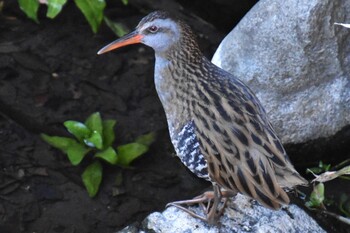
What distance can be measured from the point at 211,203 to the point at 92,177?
3.39 feet

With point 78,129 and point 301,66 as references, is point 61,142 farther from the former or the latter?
point 301,66

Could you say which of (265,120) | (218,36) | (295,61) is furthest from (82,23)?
(265,120)

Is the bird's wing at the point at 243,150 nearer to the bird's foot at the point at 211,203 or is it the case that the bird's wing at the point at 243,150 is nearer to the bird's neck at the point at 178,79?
the bird's neck at the point at 178,79

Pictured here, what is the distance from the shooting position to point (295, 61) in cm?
561

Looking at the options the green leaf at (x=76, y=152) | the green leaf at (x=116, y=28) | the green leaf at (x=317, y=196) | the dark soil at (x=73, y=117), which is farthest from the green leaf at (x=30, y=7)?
the green leaf at (x=317, y=196)

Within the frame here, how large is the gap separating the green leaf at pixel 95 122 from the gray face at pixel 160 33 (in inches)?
38.5

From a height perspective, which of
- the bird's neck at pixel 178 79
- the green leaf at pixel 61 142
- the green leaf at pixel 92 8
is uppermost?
the bird's neck at pixel 178 79

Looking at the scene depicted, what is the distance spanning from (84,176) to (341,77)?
1816 mm

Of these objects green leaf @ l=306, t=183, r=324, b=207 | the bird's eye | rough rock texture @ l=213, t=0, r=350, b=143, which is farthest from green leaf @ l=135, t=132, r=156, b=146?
green leaf @ l=306, t=183, r=324, b=207

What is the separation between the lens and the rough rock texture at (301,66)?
18.2 ft

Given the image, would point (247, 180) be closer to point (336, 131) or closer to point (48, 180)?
point (336, 131)

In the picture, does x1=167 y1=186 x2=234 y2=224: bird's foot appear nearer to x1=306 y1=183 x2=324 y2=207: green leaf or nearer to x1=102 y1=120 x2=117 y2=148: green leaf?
x1=306 y1=183 x2=324 y2=207: green leaf

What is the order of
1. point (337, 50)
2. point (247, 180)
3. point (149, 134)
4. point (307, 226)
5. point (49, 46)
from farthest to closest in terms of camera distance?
1. point (49, 46)
2. point (149, 134)
3. point (337, 50)
4. point (307, 226)
5. point (247, 180)

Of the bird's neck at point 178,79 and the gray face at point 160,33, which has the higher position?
the gray face at point 160,33
